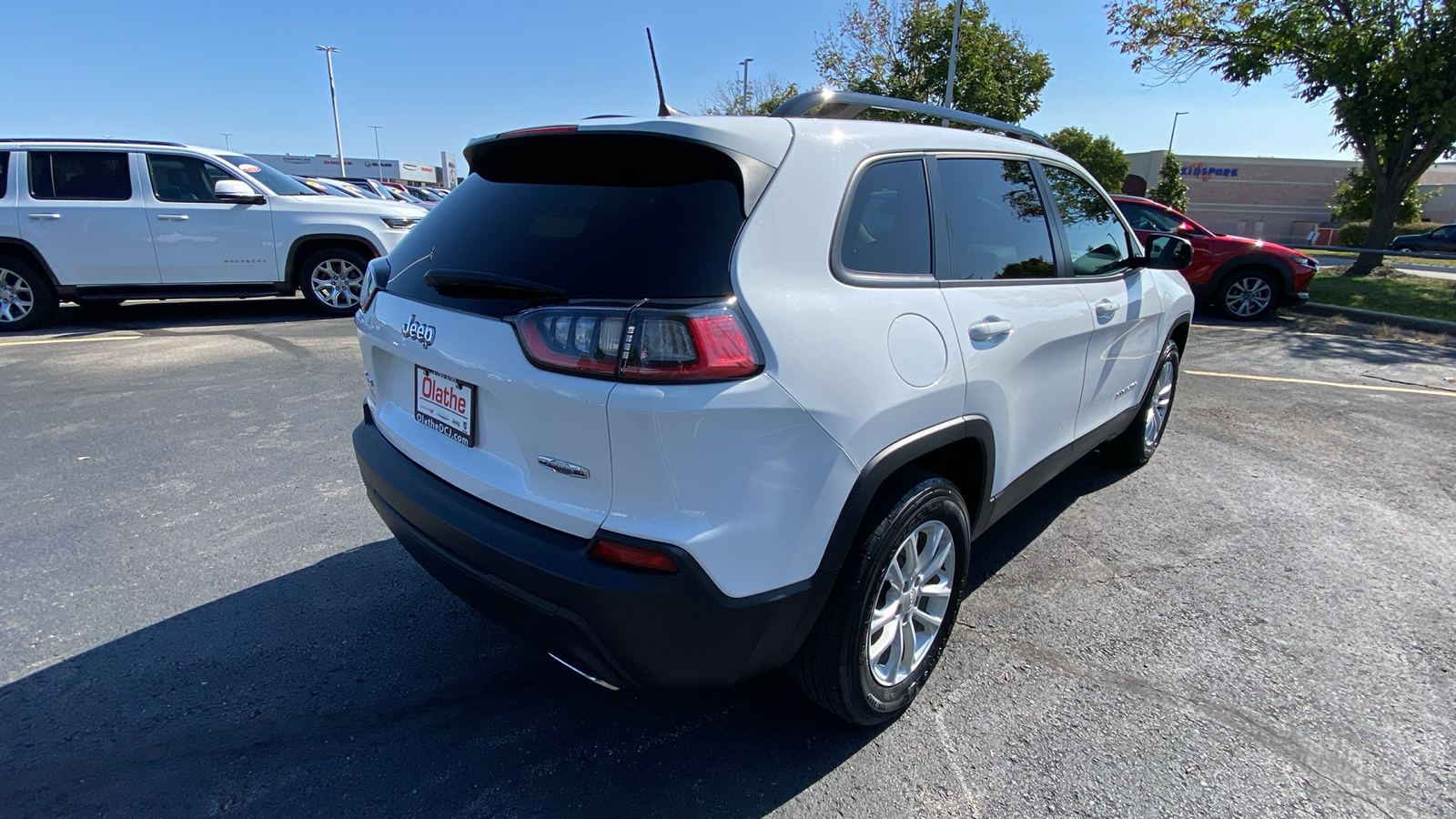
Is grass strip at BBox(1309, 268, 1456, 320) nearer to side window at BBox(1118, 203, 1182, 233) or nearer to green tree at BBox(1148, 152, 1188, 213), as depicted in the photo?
side window at BBox(1118, 203, 1182, 233)

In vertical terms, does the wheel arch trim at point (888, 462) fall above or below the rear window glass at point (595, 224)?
below

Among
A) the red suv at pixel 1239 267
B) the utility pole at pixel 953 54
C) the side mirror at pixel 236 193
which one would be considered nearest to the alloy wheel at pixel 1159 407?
the red suv at pixel 1239 267

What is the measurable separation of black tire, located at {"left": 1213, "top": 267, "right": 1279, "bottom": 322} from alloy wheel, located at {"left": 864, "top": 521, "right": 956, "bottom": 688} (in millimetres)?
10222

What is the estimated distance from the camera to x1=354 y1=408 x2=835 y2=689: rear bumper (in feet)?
5.55

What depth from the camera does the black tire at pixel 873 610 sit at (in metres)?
2.02

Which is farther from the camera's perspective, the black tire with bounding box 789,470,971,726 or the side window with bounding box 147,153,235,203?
the side window with bounding box 147,153,235,203

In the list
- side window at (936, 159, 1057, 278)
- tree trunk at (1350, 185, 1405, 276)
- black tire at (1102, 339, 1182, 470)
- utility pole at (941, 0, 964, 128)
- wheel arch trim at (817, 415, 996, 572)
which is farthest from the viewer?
utility pole at (941, 0, 964, 128)

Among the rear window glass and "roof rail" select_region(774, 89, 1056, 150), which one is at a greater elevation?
"roof rail" select_region(774, 89, 1056, 150)

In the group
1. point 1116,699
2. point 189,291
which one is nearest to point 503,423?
point 1116,699

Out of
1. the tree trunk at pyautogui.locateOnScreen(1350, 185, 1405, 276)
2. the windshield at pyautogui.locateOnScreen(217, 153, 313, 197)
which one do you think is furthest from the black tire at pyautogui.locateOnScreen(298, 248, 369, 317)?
the tree trunk at pyautogui.locateOnScreen(1350, 185, 1405, 276)

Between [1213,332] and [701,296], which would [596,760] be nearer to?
[701,296]

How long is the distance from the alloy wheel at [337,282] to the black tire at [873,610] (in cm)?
842

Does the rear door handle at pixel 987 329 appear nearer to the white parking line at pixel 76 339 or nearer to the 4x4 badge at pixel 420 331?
the 4x4 badge at pixel 420 331

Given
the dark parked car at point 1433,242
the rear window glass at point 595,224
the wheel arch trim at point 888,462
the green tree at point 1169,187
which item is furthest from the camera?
the green tree at point 1169,187
